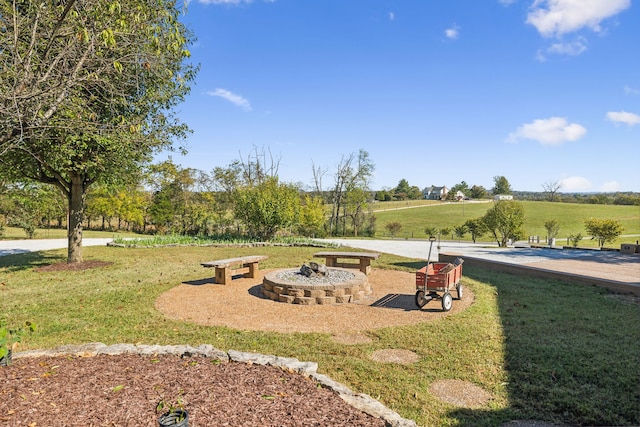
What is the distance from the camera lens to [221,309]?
277 inches

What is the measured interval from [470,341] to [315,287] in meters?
3.18

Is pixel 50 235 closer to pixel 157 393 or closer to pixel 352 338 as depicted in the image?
pixel 352 338

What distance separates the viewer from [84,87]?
4.57 m

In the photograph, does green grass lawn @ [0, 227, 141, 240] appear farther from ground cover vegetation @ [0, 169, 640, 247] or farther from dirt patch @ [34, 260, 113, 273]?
dirt patch @ [34, 260, 113, 273]

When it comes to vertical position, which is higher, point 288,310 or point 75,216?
point 75,216

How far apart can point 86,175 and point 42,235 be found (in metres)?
14.9

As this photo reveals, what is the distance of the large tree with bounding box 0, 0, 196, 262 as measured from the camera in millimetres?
3821

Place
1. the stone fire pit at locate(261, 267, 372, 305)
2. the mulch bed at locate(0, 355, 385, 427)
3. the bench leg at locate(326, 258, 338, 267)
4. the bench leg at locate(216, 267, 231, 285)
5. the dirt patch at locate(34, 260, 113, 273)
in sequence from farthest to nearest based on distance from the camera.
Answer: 1. the bench leg at locate(326, 258, 338, 267)
2. the dirt patch at locate(34, 260, 113, 273)
3. the bench leg at locate(216, 267, 231, 285)
4. the stone fire pit at locate(261, 267, 372, 305)
5. the mulch bed at locate(0, 355, 385, 427)

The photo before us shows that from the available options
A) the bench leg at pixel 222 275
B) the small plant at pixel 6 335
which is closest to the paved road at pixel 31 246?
the bench leg at pixel 222 275

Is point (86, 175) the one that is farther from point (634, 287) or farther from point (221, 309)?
point (634, 287)

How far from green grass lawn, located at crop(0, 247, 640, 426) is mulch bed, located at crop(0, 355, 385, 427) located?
80 cm

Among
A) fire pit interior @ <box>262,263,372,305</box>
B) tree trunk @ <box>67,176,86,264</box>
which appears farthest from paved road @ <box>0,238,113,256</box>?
fire pit interior @ <box>262,263,372,305</box>

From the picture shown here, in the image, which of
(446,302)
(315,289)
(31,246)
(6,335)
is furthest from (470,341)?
(31,246)

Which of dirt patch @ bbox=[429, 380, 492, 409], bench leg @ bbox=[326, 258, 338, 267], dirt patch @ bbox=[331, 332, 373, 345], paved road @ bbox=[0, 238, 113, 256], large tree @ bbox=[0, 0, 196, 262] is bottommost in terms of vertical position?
dirt patch @ bbox=[429, 380, 492, 409]
